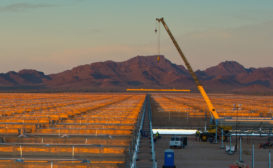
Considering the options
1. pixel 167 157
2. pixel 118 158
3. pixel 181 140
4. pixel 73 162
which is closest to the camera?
pixel 73 162

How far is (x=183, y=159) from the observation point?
32.8 meters

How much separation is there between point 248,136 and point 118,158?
101 feet

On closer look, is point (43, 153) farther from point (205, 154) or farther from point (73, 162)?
point (205, 154)

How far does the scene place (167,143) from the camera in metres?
42.8

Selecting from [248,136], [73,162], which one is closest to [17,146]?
[73,162]

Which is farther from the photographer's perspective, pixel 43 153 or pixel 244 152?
pixel 244 152

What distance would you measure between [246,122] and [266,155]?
27775 millimetres

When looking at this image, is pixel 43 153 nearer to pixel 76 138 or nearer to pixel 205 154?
pixel 76 138

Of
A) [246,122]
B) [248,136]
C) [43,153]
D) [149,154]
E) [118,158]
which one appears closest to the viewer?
[118,158]

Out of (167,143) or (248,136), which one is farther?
(248,136)

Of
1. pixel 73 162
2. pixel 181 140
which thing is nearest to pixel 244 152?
pixel 181 140

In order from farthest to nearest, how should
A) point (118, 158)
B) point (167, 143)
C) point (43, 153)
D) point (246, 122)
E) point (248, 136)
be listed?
point (246, 122), point (248, 136), point (167, 143), point (43, 153), point (118, 158)

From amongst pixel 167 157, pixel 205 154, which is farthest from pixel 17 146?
pixel 205 154

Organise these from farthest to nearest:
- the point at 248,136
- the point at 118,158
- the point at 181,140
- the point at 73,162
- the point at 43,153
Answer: the point at 248,136, the point at 181,140, the point at 43,153, the point at 118,158, the point at 73,162
